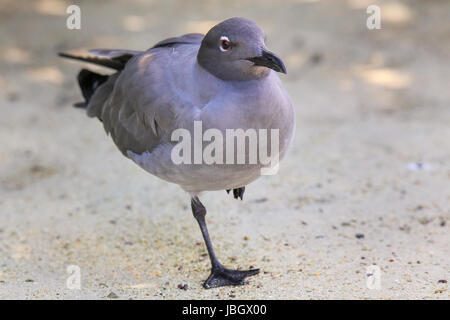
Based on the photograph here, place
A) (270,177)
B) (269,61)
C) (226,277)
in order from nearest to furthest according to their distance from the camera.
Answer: (269,61) → (226,277) → (270,177)

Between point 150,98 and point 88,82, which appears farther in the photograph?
point 88,82

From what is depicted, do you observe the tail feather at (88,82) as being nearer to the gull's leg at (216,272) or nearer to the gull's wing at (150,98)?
the gull's wing at (150,98)

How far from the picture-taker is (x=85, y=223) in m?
5.08

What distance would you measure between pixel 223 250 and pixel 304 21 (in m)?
4.48

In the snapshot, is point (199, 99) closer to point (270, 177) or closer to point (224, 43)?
point (224, 43)

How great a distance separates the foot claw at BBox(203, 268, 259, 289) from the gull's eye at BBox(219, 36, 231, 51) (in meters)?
1.46

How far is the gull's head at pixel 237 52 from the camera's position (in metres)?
3.48

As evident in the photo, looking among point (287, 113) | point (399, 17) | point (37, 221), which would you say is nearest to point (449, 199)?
point (287, 113)

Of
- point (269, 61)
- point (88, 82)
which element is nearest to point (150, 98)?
point (269, 61)

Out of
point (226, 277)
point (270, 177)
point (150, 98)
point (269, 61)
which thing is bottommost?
point (226, 277)

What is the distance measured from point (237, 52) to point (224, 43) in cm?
9

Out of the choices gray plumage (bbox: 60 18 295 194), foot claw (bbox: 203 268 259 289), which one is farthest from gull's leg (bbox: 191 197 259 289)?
gray plumage (bbox: 60 18 295 194)

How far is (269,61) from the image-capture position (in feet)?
11.2

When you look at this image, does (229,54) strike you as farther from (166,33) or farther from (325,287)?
(166,33)
